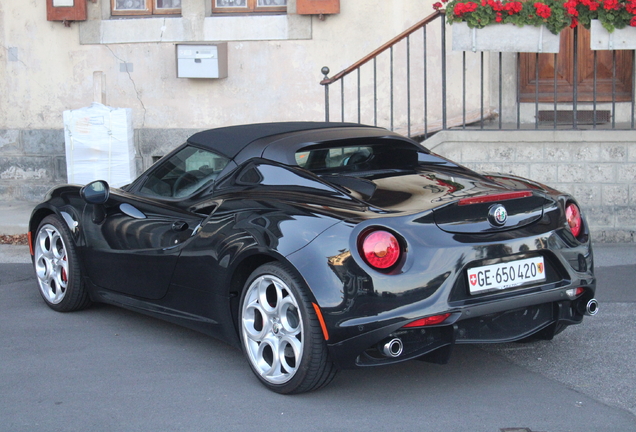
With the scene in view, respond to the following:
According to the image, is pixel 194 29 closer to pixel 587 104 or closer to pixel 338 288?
pixel 587 104

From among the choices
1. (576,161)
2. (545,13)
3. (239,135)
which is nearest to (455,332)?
(239,135)

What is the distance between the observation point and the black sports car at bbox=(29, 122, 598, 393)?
358cm

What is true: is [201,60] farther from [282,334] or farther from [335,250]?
[335,250]

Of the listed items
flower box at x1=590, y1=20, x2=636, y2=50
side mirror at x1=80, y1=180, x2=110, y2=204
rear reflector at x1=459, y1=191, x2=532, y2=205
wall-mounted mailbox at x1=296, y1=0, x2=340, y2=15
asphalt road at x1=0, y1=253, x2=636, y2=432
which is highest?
wall-mounted mailbox at x1=296, y1=0, x2=340, y2=15

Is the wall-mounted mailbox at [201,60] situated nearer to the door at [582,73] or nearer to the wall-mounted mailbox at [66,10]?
the wall-mounted mailbox at [66,10]

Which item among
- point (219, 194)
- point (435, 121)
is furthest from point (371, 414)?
point (435, 121)

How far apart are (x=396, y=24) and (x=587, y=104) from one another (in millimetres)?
2285

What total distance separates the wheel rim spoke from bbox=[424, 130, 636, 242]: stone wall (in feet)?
13.6

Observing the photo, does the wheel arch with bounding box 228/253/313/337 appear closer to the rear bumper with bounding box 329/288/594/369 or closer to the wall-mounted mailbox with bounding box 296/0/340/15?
the rear bumper with bounding box 329/288/594/369

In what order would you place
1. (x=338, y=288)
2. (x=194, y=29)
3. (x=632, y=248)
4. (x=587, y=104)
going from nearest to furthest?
(x=338, y=288), (x=632, y=248), (x=587, y=104), (x=194, y=29)

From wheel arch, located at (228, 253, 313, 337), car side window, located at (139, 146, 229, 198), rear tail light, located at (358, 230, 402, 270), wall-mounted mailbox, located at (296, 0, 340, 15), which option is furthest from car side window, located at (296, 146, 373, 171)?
wall-mounted mailbox, located at (296, 0, 340, 15)

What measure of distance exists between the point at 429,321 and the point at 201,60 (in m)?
6.90

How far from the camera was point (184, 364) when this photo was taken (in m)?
4.42

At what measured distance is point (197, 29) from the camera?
10023 millimetres
